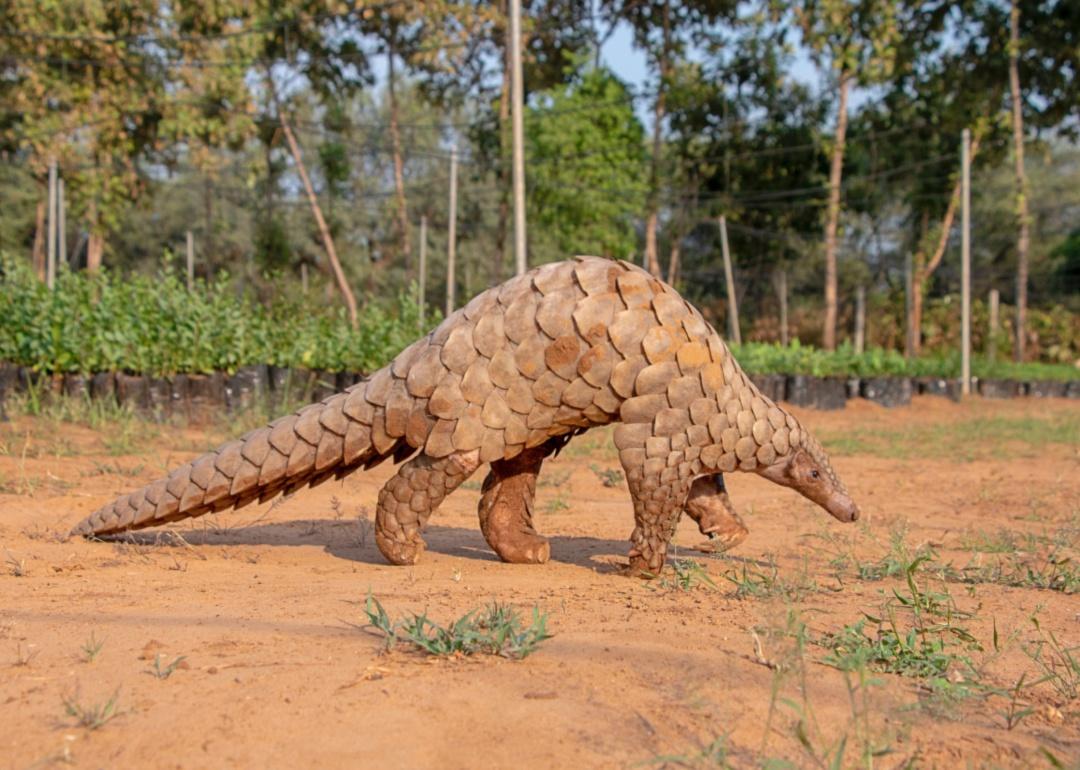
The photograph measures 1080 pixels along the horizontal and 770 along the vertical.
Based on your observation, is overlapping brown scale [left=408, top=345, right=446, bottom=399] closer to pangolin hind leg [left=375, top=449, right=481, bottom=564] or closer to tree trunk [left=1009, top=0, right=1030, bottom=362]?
pangolin hind leg [left=375, top=449, right=481, bottom=564]

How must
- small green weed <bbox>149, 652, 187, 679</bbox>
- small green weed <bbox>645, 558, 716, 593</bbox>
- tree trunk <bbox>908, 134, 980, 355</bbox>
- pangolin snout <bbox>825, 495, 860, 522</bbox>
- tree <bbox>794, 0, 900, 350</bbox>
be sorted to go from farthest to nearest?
tree trunk <bbox>908, 134, 980, 355</bbox>
tree <bbox>794, 0, 900, 350</bbox>
pangolin snout <bbox>825, 495, 860, 522</bbox>
small green weed <bbox>645, 558, 716, 593</bbox>
small green weed <bbox>149, 652, 187, 679</bbox>

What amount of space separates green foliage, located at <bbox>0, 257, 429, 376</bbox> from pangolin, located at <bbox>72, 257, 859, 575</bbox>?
642 cm

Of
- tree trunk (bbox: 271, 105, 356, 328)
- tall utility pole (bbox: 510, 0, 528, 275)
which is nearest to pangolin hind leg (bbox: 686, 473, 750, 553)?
A: tall utility pole (bbox: 510, 0, 528, 275)

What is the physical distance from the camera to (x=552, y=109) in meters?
26.7

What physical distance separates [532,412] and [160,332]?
7.66m

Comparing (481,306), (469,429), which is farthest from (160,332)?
(469,429)

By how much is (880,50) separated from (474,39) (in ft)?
32.6

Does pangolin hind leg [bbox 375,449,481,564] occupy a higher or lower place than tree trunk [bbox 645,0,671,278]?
lower

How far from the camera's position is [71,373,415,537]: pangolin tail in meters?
4.66

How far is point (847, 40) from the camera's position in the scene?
25.4 metres

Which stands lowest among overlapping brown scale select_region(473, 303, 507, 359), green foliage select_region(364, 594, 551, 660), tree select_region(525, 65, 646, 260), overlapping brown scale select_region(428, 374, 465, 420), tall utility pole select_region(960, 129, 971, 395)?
green foliage select_region(364, 594, 551, 660)

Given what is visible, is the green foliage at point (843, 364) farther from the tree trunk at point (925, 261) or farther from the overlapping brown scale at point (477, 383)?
the overlapping brown scale at point (477, 383)

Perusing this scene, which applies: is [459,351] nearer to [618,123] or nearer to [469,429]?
[469,429]

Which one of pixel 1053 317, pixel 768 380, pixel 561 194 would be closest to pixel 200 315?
pixel 768 380
